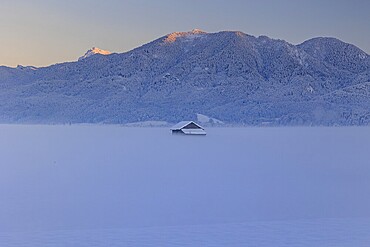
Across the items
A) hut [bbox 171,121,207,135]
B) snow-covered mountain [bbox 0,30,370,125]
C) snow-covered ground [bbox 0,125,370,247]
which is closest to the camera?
snow-covered ground [bbox 0,125,370,247]

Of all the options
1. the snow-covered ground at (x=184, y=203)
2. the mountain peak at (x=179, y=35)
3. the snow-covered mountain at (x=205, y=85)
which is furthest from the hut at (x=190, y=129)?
the mountain peak at (x=179, y=35)

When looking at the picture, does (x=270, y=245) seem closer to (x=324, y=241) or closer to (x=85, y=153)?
(x=324, y=241)

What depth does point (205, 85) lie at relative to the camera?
101 meters

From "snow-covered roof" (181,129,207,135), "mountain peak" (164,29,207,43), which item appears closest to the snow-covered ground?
"snow-covered roof" (181,129,207,135)

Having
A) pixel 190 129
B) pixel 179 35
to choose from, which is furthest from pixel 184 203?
pixel 179 35

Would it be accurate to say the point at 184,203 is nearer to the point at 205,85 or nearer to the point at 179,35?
the point at 205,85

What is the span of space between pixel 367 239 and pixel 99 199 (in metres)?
5.49

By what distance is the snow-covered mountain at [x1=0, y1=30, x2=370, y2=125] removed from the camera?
8738 cm

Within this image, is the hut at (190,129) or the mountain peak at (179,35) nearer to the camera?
the hut at (190,129)

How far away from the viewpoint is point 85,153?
82.0ft

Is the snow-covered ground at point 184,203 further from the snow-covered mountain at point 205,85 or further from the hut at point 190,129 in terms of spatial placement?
the snow-covered mountain at point 205,85

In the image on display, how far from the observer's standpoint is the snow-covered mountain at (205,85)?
87375 mm

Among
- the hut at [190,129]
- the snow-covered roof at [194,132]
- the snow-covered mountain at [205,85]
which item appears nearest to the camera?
the snow-covered roof at [194,132]

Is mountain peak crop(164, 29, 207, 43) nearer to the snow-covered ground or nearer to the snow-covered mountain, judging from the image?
the snow-covered mountain
